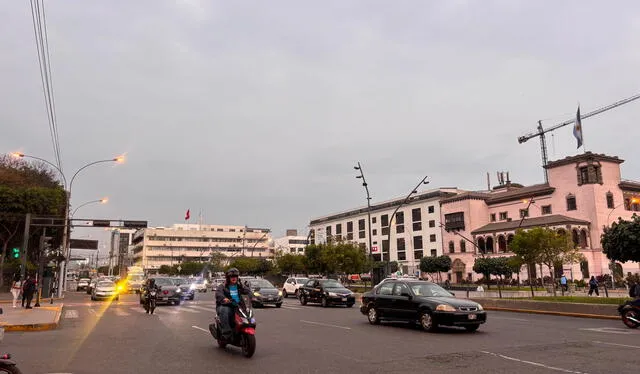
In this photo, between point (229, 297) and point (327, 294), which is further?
point (327, 294)

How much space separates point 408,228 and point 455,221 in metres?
11.8

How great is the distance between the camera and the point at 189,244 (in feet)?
452

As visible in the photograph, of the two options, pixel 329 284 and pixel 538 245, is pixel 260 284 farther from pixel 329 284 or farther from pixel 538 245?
pixel 538 245

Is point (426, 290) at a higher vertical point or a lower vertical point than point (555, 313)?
higher

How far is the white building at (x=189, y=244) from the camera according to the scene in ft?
433

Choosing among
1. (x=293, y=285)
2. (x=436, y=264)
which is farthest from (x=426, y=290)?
(x=436, y=264)

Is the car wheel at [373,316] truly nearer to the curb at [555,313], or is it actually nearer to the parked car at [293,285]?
the curb at [555,313]

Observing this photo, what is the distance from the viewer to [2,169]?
47844 mm

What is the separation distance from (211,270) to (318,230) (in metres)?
25.1

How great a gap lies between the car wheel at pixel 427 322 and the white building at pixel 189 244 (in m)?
115

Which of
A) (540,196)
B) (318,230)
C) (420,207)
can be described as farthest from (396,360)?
(318,230)

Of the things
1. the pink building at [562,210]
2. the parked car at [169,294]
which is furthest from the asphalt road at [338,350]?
the pink building at [562,210]

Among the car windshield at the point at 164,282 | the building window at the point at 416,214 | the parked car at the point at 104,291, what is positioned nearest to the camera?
the car windshield at the point at 164,282

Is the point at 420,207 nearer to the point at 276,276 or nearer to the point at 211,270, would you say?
the point at 276,276
